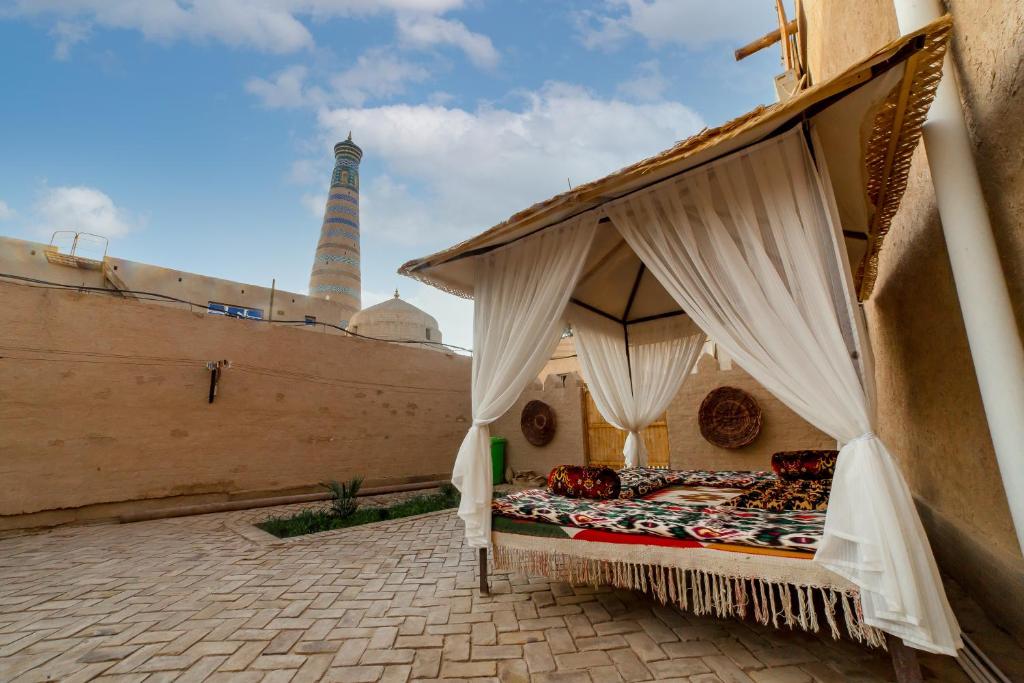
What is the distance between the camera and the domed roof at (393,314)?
1321 cm

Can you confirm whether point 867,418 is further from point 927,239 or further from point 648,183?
point 927,239

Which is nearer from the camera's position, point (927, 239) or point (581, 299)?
point (927, 239)

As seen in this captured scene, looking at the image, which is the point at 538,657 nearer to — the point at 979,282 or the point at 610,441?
the point at 979,282

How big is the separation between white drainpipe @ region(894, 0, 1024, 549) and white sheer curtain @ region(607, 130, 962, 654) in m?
0.34

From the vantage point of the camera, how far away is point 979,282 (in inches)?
59.0

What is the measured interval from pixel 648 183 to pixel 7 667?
12.5 feet

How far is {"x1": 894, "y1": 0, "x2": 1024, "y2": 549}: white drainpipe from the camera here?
1396mm

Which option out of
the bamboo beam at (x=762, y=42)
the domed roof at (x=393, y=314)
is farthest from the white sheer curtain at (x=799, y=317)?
the domed roof at (x=393, y=314)

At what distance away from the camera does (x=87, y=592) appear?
274 centimetres

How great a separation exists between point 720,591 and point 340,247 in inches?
891

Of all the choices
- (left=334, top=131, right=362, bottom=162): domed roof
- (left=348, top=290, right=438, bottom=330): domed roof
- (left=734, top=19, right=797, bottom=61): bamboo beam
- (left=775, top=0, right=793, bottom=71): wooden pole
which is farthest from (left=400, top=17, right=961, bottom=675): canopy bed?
(left=334, top=131, right=362, bottom=162): domed roof

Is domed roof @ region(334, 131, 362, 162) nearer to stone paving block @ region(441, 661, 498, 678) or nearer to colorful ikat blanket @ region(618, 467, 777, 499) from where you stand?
colorful ikat blanket @ region(618, 467, 777, 499)

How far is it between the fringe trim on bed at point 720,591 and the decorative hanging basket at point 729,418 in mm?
3338

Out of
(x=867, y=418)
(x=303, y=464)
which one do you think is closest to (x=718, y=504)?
(x=867, y=418)
